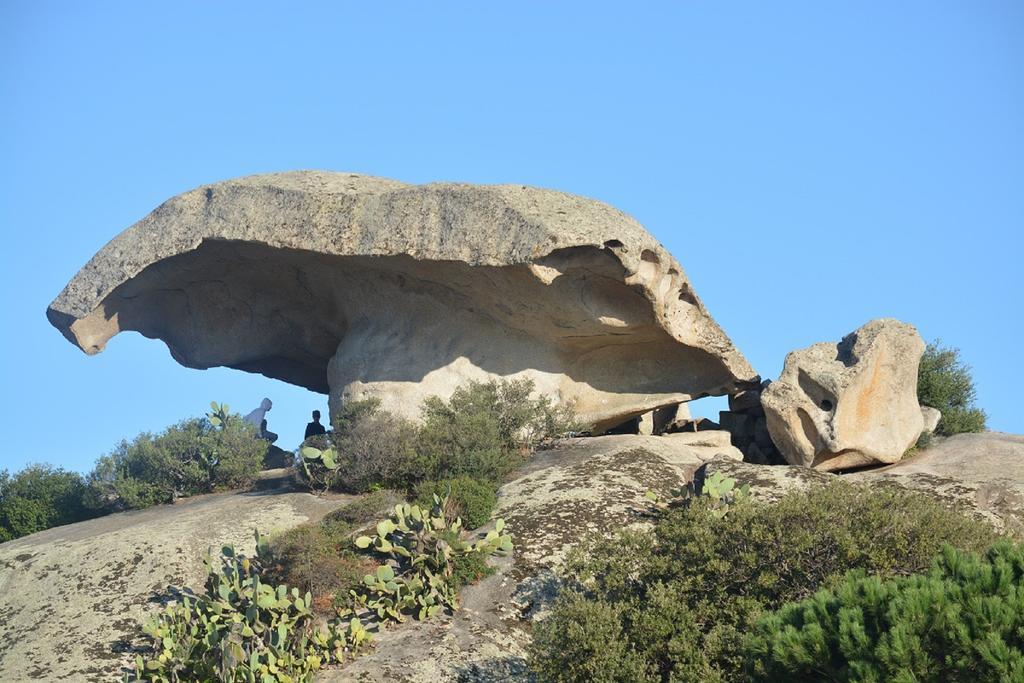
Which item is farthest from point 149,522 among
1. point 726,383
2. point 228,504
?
point 726,383

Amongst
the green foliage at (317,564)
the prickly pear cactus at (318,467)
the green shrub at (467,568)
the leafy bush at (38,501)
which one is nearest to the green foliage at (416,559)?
the green shrub at (467,568)

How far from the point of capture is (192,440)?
24.9 metres

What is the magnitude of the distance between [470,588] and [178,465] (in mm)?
8710

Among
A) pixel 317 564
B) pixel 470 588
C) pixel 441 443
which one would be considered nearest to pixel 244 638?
pixel 317 564

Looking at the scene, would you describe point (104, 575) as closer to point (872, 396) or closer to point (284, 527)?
point (284, 527)

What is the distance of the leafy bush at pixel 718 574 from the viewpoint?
15.3 meters

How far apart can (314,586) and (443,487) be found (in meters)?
2.99

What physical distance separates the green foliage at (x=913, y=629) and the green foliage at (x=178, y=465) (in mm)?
13472

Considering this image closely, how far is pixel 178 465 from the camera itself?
24422mm

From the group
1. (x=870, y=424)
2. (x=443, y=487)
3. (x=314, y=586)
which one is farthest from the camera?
(x=870, y=424)

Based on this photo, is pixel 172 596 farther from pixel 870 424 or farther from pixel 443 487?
pixel 870 424

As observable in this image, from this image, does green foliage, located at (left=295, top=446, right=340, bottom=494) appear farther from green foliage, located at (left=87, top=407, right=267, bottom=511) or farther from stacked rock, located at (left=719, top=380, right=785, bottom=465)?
→ stacked rock, located at (left=719, top=380, right=785, bottom=465)

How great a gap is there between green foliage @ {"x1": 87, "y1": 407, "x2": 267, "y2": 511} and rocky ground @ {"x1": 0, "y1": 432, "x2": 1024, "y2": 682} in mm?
817

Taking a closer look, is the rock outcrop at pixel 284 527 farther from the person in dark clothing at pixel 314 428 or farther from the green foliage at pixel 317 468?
the person in dark clothing at pixel 314 428
